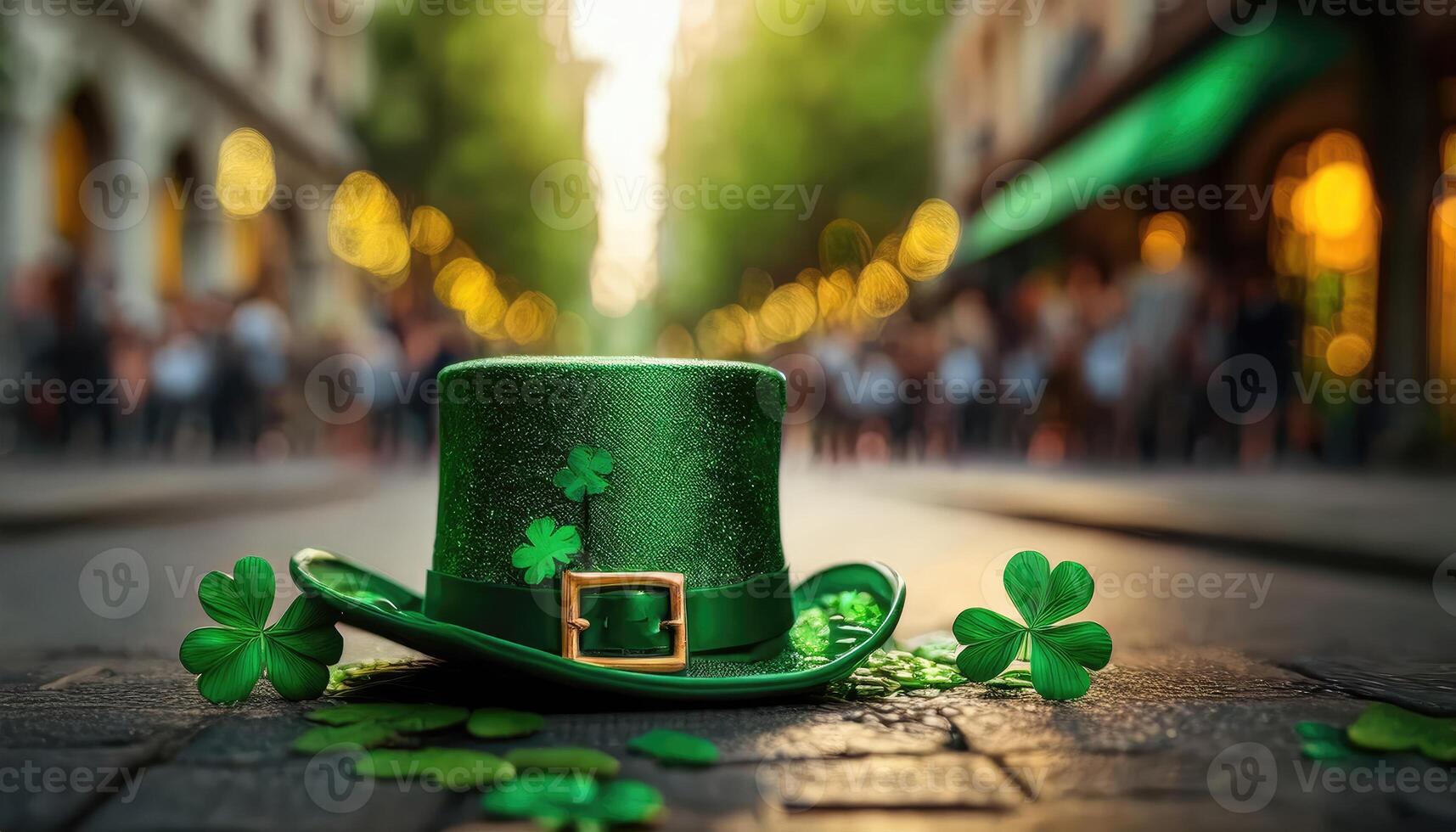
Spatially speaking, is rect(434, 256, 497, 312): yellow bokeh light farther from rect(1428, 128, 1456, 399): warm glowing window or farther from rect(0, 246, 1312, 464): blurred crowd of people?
rect(1428, 128, 1456, 399): warm glowing window

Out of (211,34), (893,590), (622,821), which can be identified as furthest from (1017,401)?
(211,34)

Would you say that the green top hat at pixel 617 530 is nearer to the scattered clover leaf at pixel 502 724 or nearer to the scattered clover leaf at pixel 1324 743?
the scattered clover leaf at pixel 502 724

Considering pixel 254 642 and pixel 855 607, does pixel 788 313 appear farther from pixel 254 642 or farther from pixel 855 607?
pixel 254 642

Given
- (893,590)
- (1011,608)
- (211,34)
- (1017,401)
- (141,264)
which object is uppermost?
(211,34)

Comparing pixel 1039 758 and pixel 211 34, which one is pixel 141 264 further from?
pixel 1039 758

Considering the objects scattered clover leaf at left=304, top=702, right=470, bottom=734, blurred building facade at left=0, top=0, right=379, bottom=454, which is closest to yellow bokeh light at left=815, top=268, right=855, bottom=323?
blurred building facade at left=0, top=0, right=379, bottom=454

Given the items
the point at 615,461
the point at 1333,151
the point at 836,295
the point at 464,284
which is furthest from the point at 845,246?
the point at 615,461

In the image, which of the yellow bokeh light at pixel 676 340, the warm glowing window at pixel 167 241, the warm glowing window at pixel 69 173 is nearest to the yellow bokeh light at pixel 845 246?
the warm glowing window at pixel 167 241
